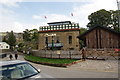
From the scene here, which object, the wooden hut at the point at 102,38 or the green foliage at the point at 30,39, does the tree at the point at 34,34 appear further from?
the wooden hut at the point at 102,38

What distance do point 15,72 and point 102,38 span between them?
87.6 ft

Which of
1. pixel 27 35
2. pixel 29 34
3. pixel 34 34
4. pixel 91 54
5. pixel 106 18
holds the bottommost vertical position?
pixel 91 54

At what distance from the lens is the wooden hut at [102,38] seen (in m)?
28.1

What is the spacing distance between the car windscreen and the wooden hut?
2516cm

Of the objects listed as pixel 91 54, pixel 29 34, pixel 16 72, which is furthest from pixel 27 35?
pixel 16 72

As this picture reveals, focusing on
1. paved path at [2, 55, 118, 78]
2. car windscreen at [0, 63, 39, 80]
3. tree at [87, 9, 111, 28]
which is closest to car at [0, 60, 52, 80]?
car windscreen at [0, 63, 39, 80]

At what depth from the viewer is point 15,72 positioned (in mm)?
5027

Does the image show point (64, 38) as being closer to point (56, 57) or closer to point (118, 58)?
point (56, 57)

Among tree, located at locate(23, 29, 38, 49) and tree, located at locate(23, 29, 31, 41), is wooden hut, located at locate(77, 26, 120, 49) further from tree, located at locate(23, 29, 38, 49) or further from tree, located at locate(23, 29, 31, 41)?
tree, located at locate(23, 29, 31, 41)

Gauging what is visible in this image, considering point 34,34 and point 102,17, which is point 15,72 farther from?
point 34,34

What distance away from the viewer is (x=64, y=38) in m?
49.1

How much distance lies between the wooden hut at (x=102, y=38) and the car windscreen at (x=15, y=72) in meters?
25.2

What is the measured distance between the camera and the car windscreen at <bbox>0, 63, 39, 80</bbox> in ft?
15.9

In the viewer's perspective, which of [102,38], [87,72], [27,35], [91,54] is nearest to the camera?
[87,72]
